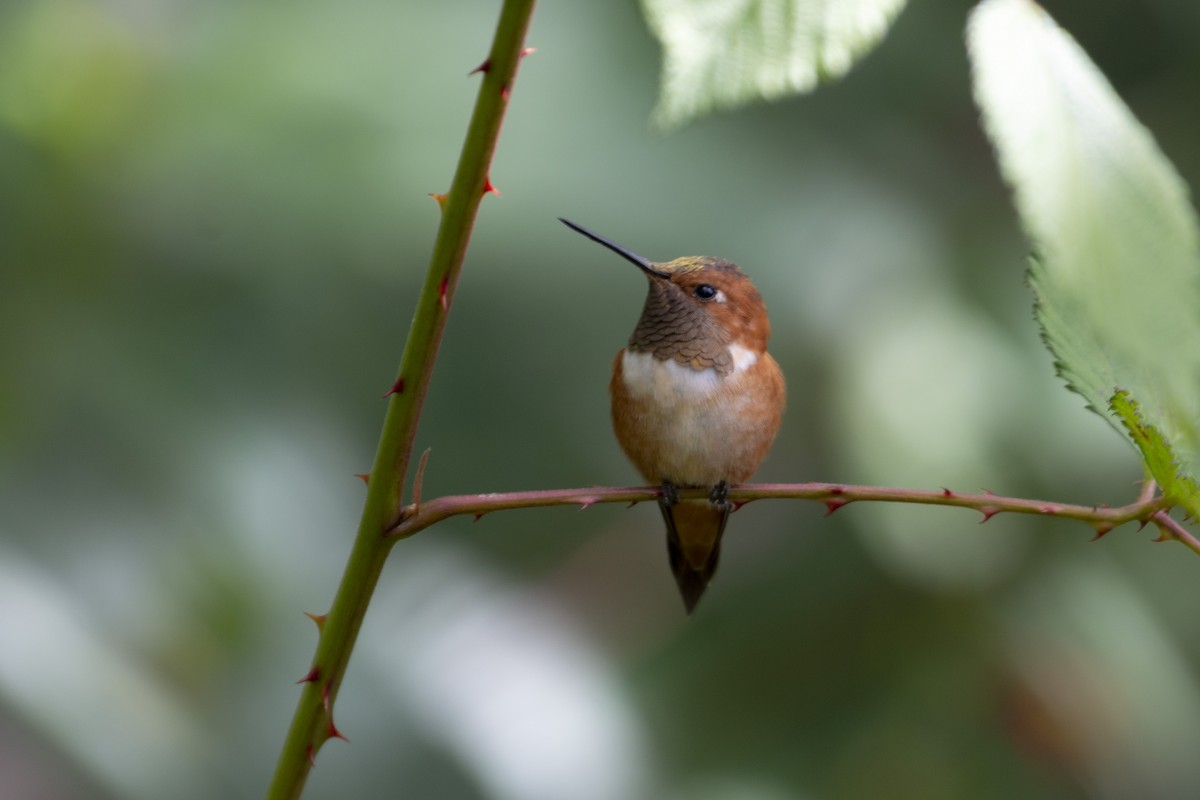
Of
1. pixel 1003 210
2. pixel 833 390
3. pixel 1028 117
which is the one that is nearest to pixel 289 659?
pixel 833 390

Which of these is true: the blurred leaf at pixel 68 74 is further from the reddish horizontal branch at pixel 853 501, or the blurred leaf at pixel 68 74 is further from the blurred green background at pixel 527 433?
the reddish horizontal branch at pixel 853 501

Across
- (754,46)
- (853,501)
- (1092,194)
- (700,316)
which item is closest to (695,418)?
(700,316)

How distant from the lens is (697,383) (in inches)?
76.3

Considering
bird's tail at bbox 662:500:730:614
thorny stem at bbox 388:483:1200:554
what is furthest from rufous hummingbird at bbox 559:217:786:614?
thorny stem at bbox 388:483:1200:554

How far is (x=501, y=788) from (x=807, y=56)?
234 centimetres

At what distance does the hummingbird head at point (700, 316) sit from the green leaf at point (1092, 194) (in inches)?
54.2

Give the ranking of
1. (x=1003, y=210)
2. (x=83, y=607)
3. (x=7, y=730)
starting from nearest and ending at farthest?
(x=83, y=607), (x=7, y=730), (x=1003, y=210)

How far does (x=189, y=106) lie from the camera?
328cm

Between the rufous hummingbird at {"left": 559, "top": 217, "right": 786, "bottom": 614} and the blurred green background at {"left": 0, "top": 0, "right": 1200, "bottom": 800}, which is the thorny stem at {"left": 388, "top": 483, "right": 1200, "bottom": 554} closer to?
the rufous hummingbird at {"left": 559, "top": 217, "right": 786, "bottom": 614}

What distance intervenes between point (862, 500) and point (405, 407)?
0.30 meters

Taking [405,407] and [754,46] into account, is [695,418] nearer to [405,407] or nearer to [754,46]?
[405,407]

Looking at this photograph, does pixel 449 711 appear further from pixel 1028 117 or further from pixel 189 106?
pixel 1028 117

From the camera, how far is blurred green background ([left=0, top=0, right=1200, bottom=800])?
2697mm

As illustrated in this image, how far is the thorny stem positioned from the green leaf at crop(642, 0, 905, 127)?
11.4 inches
